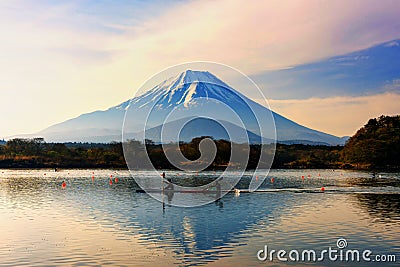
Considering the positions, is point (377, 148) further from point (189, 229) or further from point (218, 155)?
point (189, 229)

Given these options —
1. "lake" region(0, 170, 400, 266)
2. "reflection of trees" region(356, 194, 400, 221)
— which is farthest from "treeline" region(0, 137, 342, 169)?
"lake" region(0, 170, 400, 266)

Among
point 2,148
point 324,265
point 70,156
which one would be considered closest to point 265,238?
point 324,265

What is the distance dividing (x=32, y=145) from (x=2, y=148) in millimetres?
5434

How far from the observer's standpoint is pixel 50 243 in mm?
17969

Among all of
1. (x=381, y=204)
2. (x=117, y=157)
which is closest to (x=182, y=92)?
(x=117, y=157)

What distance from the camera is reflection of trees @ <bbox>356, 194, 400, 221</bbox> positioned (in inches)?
998

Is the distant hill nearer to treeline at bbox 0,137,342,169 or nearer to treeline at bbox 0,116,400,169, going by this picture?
treeline at bbox 0,116,400,169

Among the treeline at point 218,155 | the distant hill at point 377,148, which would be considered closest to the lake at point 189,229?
the treeline at point 218,155

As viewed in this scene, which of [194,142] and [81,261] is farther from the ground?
[194,142]

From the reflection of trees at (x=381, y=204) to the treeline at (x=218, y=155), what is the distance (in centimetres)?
4581

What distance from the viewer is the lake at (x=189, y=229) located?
15.8 m

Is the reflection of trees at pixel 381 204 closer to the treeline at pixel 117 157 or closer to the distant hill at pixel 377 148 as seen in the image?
the treeline at pixel 117 157

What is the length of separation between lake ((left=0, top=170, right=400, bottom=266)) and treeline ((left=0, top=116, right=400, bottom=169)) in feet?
160

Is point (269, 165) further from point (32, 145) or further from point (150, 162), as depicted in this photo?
point (32, 145)
